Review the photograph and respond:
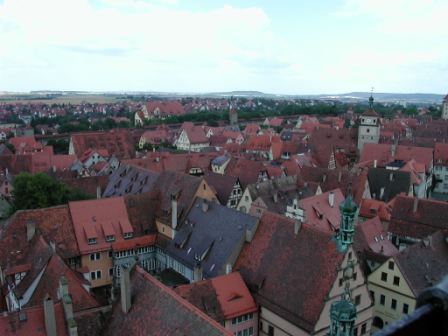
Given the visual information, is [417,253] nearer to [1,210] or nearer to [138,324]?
[138,324]

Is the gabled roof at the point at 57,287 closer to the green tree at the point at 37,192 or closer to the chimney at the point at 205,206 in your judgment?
the chimney at the point at 205,206

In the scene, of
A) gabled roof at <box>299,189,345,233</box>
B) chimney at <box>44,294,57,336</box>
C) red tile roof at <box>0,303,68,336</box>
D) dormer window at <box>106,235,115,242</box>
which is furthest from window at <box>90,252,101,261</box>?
gabled roof at <box>299,189,345,233</box>

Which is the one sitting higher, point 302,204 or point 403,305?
point 302,204

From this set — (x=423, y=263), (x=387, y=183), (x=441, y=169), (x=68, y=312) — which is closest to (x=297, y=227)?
(x=423, y=263)

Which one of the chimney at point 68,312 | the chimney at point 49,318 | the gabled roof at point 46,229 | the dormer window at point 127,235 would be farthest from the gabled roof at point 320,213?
the chimney at point 49,318

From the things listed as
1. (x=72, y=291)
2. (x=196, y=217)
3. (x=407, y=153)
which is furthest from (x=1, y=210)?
(x=407, y=153)

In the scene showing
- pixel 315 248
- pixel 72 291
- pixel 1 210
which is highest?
pixel 315 248
